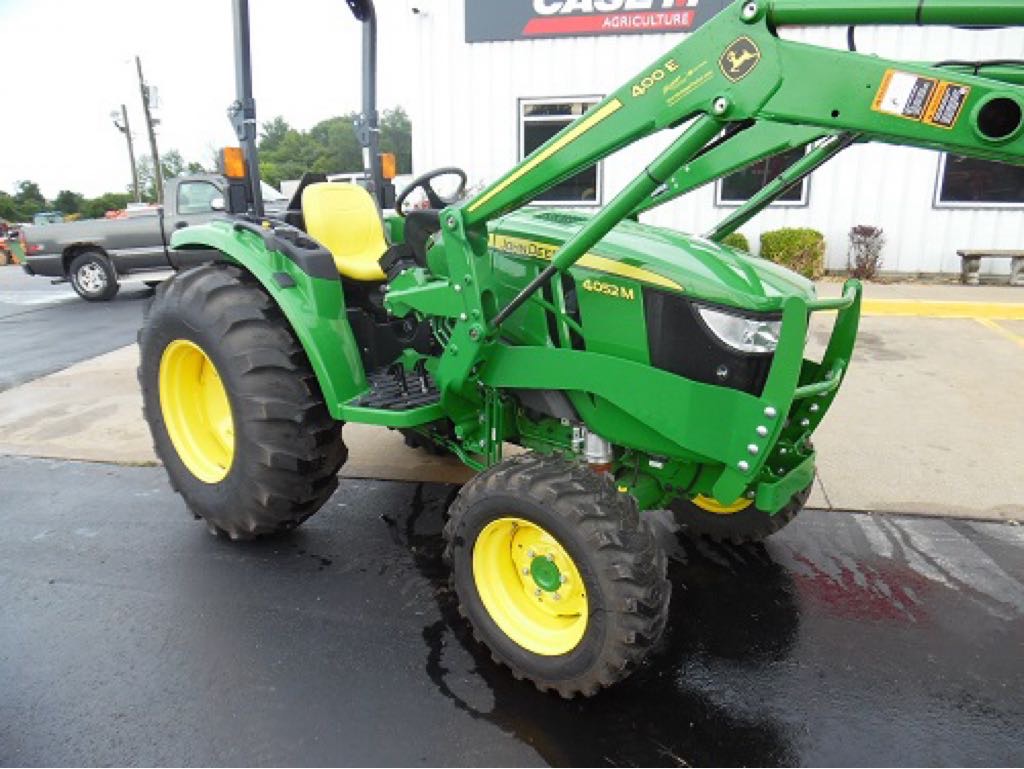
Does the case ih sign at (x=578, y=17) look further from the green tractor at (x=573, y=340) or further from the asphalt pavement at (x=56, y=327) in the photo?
the green tractor at (x=573, y=340)

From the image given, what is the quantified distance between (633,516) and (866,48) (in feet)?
32.6

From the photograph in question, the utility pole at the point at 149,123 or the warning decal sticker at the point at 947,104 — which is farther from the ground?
the utility pole at the point at 149,123

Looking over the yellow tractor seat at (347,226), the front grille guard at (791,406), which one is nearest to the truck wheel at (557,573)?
the front grille guard at (791,406)

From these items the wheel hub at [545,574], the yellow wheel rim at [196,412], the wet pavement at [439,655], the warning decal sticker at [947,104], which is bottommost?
the wet pavement at [439,655]

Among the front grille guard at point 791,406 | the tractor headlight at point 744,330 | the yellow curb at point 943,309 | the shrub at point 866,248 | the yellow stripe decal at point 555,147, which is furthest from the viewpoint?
the shrub at point 866,248

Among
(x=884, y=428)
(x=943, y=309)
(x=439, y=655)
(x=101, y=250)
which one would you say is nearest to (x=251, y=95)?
(x=439, y=655)

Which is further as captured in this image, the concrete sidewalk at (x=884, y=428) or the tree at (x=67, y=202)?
the tree at (x=67, y=202)

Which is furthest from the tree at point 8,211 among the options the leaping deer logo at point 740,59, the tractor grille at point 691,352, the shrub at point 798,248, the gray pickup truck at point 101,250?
the leaping deer logo at point 740,59

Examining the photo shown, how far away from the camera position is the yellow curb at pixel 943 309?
8383mm

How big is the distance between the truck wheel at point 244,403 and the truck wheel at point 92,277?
9.16m

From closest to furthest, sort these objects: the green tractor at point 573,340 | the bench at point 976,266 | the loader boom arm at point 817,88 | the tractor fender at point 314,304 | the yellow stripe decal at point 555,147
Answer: the loader boom arm at point 817,88 → the green tractor at point 573,340 → the yellow stripe decal at point 555,147 → the tractor fender at point 314,304 → the bench at point 976,266

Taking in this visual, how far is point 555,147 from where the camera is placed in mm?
2316

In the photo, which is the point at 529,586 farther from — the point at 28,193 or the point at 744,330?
the point at 28,193

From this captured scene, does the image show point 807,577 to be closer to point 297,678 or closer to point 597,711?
point 597,711
